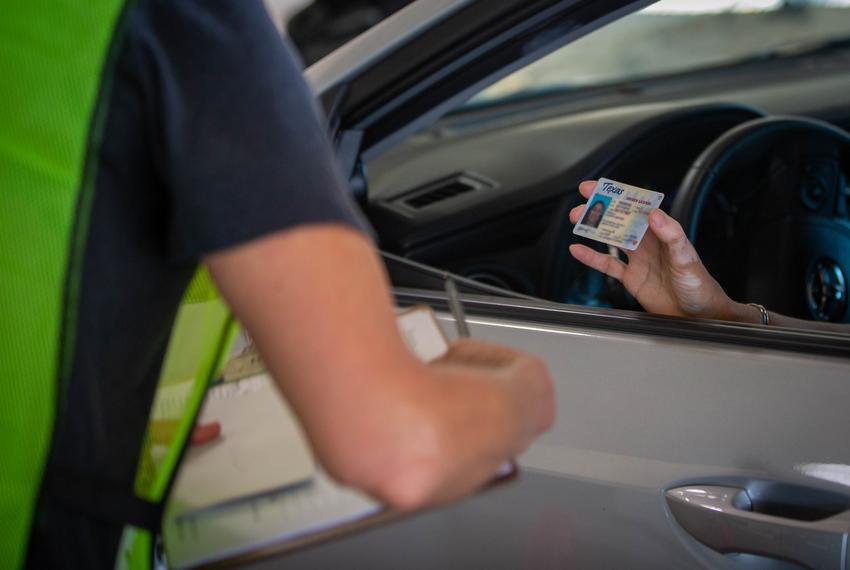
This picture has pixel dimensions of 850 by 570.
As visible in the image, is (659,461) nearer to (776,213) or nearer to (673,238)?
(673,238)

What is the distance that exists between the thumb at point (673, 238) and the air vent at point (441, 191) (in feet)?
1.86

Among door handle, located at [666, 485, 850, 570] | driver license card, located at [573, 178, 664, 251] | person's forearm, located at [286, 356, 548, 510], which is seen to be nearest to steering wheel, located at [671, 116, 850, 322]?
driver license card, located at [573, 178, 664, 251]

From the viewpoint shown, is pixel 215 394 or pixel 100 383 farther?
pixel 215 394

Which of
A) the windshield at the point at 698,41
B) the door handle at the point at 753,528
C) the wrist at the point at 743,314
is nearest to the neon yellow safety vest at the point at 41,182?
the door handle at the point at 753,528

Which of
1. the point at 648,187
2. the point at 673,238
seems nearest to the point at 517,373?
the point at 673,238

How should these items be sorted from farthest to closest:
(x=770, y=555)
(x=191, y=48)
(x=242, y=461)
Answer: (x=770, y=555)
(x=242, y=461)
(x=191, y=48)

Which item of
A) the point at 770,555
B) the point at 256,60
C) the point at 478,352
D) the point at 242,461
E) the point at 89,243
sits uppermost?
the point at 256,60

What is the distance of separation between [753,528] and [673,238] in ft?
1.40

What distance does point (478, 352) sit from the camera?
2.41 feet

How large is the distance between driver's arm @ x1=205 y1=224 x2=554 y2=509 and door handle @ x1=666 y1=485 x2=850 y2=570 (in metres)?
0.63

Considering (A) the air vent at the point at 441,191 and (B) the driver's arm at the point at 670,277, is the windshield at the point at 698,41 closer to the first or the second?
(A) the air vent at the point at 441,191

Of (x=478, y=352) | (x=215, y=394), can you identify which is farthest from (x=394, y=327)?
(x=215, y=394)

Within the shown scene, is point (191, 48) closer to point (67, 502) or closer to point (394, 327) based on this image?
point (394, 327)

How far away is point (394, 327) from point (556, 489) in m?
0.67
